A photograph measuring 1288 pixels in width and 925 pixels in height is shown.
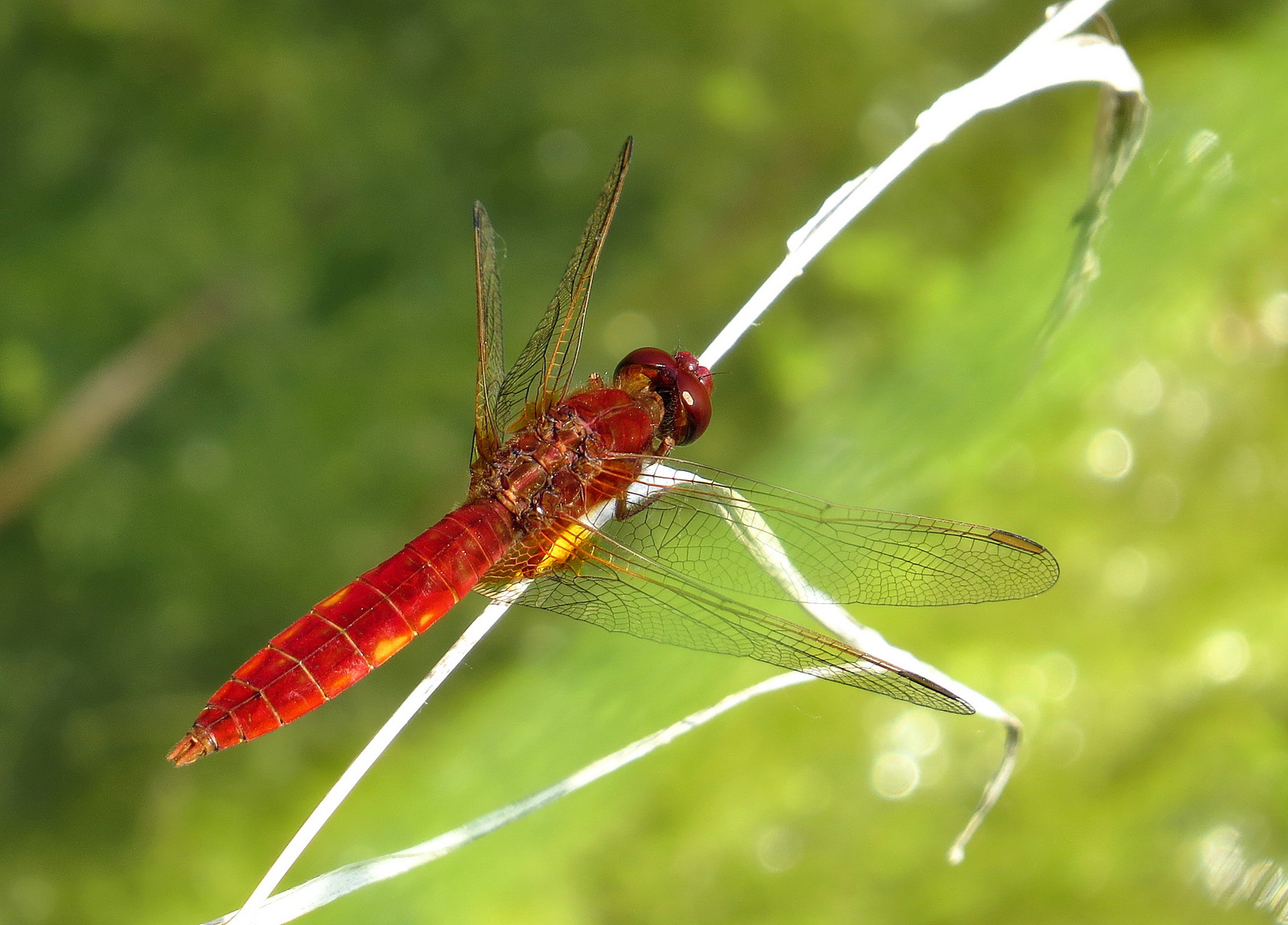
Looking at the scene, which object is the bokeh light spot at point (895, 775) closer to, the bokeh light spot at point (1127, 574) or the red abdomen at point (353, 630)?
the bokeh light spot at point (1127, 574)

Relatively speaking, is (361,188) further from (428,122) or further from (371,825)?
(371,825)

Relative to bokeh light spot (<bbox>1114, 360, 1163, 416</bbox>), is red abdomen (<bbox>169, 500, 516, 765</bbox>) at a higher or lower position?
lower

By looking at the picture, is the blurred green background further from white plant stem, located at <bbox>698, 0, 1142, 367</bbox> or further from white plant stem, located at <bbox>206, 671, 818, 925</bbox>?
white plant stem, located at <bbox>206, 671, 818, 925</bbox>

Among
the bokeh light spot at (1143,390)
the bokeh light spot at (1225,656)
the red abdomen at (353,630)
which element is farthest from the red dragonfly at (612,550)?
the bokeh light spot at (1143,390)

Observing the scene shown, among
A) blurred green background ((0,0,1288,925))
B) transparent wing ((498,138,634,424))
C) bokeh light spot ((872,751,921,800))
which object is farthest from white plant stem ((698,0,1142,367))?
bokeh light spot ((872,751,921,800))

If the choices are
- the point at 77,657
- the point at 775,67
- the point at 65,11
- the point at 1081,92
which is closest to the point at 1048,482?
the point at 1081,92

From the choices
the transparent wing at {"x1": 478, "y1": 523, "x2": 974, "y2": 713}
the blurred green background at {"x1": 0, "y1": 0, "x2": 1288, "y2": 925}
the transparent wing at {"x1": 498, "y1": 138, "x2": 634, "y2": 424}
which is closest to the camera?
the transparent wing at {"x1": 478, "y1": 523, "x2": 974, "y2": 713}

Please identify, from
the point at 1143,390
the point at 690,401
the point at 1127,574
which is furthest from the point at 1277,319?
the point at 690,401
